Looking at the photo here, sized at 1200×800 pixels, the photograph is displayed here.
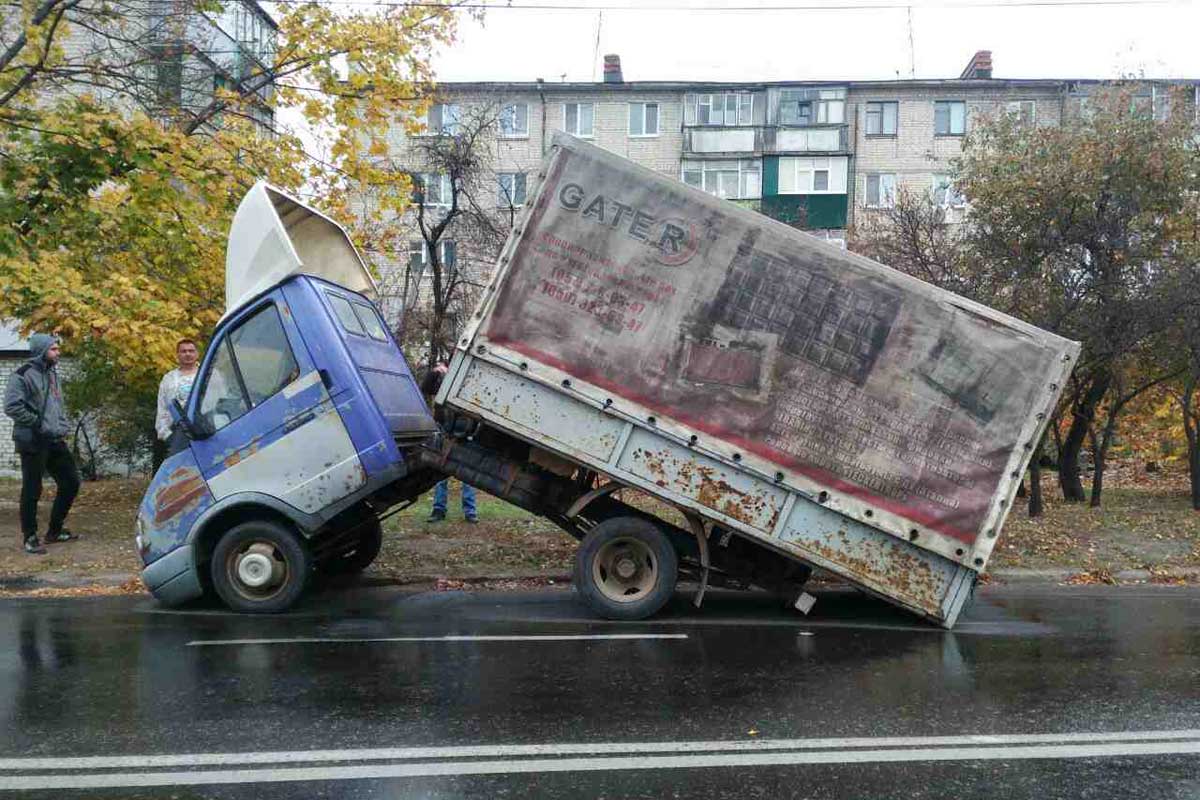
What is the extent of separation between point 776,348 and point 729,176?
31897 millimetres

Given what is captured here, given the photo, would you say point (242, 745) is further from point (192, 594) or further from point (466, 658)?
point (192, 594)

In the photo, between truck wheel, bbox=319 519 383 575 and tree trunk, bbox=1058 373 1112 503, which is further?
tree trunk, bbox=1058 373 1112 503

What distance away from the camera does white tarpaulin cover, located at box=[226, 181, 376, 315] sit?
7840mm

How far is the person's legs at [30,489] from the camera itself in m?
10.3

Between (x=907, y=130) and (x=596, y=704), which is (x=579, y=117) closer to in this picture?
(x=907, y=130)

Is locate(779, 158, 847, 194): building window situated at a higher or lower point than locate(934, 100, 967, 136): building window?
lower

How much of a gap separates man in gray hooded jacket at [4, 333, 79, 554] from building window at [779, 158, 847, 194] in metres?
30.3

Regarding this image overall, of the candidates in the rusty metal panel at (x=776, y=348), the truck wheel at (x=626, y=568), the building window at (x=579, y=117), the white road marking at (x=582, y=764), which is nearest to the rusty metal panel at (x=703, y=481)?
the rusty metal panel at (x=776, y=348)

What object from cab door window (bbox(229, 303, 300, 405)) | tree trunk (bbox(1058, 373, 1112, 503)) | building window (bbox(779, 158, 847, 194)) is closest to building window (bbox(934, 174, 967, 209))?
tree trunk (bbox(1058, 373, 1112, 503))

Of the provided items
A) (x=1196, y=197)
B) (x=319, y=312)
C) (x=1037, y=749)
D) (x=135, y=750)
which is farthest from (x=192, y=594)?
(x=1196, y=197)

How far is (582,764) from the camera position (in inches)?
173

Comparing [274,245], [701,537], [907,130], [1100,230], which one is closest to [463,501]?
[274,245]

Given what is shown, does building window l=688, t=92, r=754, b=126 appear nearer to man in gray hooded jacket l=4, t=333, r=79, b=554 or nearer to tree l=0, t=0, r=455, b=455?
tree l=0, t=0, r=455, b=455

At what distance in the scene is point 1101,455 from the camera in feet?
52.6
